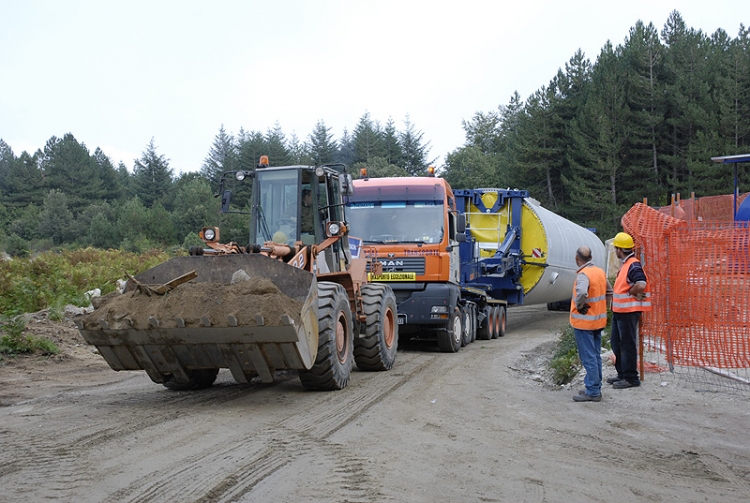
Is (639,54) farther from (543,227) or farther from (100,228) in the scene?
(100,228)

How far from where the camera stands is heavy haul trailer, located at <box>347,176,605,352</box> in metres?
13.7

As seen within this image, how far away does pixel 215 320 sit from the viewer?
7.20 m

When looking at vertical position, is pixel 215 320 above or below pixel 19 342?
above

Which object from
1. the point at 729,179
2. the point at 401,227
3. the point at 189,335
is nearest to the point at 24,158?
the point at 729,179

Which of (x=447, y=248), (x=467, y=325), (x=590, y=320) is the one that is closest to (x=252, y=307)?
(x=590, y=320)

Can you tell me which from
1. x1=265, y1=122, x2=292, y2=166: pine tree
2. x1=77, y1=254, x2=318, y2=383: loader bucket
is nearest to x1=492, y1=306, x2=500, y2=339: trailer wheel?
x1=77, y1=254, x2=318, y2=383: loader bucket

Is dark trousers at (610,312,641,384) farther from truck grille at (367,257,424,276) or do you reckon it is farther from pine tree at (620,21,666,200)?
pine tree at (620,21,666,200)

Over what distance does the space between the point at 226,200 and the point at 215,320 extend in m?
3.06

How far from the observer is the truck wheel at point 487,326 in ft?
56.5

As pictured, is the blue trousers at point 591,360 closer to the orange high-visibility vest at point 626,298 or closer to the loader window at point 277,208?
the orange high-visibility vest at point 626,298

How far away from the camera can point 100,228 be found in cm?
4838

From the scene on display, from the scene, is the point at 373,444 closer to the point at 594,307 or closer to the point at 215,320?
the point at 215,320

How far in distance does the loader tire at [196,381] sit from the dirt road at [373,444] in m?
0.14

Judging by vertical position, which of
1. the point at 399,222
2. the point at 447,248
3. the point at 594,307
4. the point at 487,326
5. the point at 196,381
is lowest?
the point at 487,326
